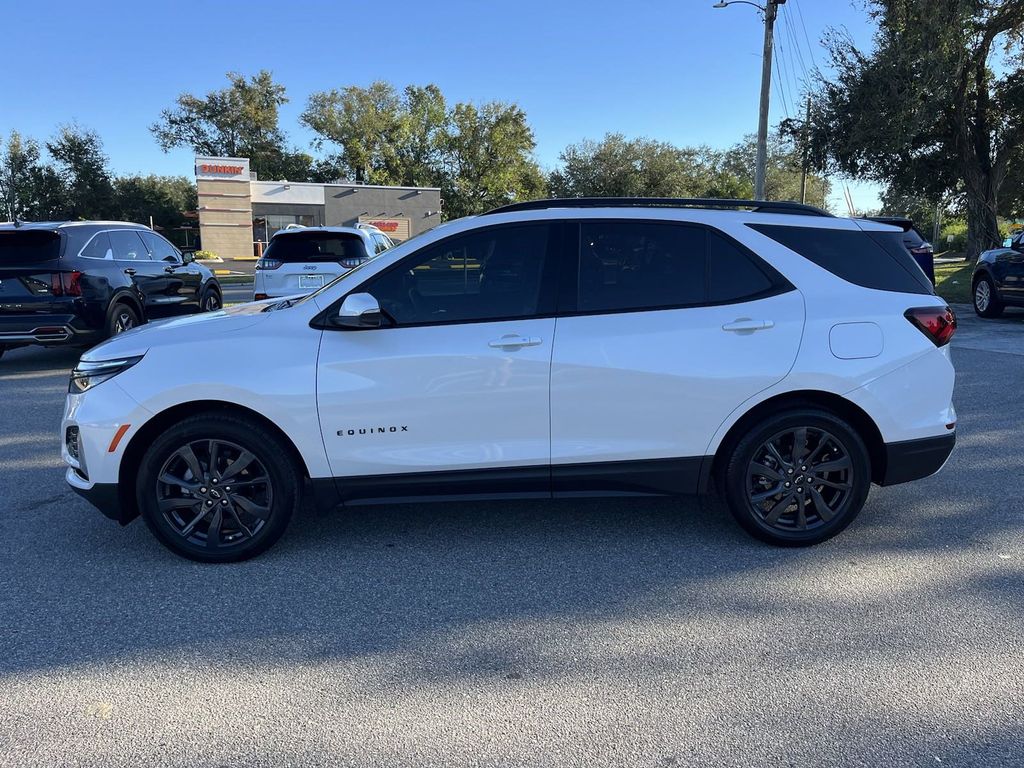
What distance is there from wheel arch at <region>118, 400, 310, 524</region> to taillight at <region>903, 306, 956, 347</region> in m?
3.26

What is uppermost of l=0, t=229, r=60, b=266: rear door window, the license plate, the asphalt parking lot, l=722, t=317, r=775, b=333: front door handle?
l=0, t=229, r=60, b=266: rear door window

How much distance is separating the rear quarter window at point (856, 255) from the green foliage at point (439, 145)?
56.2 metres

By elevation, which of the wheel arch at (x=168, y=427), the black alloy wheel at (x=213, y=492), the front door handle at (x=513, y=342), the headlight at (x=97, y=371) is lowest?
the black alloy wheel at (x=213, y=492)

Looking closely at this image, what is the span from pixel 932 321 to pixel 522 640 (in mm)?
2727

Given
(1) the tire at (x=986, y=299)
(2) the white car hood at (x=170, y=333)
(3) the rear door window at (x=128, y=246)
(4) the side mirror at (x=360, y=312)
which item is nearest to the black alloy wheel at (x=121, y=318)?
(3) the rear door window at (x=128, y=246)

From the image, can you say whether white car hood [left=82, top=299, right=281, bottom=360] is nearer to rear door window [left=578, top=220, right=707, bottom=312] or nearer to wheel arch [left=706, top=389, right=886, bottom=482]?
rear door window [left=578, top=220, right=707, bottom=312]

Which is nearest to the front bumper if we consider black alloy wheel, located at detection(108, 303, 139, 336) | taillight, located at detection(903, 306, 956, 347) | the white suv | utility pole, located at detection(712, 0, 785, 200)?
the white suv

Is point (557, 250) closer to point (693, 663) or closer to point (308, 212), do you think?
point (693, 663)

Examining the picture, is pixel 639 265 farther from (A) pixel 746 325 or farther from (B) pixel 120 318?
(B) pixel 120 318

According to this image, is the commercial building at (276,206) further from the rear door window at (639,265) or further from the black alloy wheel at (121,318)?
the rear door window at (639,265)

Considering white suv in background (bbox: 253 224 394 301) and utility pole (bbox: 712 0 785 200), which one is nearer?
white suv in background (bbox: 253 224 394 301)

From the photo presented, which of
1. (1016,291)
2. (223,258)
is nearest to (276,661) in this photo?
(1016,291)

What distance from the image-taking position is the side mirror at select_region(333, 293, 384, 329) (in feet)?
12.4

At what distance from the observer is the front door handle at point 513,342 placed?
3.87 meters
